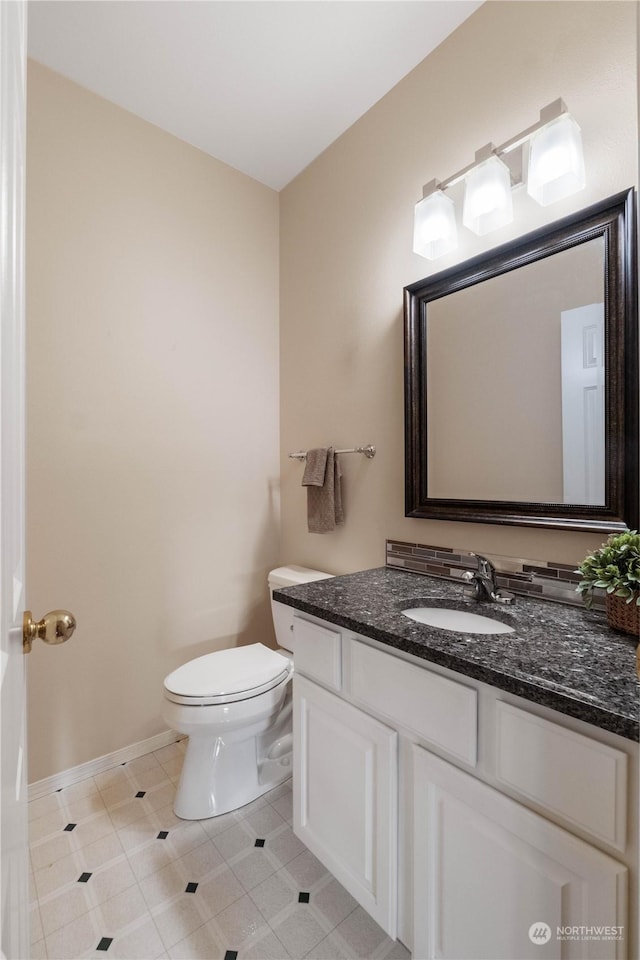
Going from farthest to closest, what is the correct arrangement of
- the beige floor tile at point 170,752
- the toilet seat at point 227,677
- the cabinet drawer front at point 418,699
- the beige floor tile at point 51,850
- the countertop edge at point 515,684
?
the beige floor tile at point 170,752, the toilet seat at point 227,677, the beige floor tile at point 51,850, the cabinet drawer front at point 418,699, the countertop edge at point 515,684

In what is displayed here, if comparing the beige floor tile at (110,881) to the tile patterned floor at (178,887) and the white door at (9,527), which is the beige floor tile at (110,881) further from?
the white door at (9,527)

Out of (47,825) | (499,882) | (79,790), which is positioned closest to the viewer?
(499,882)

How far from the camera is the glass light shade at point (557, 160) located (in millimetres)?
1157


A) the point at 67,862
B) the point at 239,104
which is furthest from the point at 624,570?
the point at 239,104

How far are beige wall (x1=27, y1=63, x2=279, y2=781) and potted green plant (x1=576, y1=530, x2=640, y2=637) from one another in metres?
1.59

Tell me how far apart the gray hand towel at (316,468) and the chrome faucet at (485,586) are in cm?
78

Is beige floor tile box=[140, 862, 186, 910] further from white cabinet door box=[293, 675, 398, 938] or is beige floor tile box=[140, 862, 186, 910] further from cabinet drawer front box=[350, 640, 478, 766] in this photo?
cabinet drawer front box=[350, 640, 478, 766]

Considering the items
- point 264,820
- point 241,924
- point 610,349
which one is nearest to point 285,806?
point 264,820

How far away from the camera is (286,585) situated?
2006 mm

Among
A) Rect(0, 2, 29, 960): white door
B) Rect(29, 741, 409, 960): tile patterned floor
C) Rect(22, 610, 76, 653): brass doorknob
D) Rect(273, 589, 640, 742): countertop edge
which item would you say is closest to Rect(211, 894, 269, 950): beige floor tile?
Rect(29, 741, 409, 960): tile patterned floor

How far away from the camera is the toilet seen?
1.47 m

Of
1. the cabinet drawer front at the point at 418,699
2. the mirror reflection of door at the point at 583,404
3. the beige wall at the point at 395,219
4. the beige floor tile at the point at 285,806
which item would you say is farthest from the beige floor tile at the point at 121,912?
the mirror reflection of door at the point at 583,404

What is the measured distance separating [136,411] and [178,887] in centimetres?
163

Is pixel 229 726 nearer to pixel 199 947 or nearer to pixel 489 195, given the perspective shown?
pixel 199 947
